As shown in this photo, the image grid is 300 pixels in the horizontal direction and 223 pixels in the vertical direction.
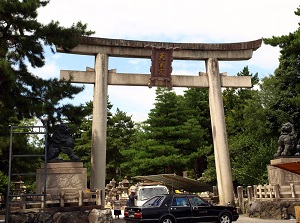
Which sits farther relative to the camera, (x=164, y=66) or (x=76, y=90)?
(x=164, y=66)

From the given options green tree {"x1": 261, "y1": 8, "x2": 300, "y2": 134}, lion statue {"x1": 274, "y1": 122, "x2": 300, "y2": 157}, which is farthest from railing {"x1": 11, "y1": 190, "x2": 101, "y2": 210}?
green tree {"x1": 261, "y1": 8, "x2": 300, "y2": 134}

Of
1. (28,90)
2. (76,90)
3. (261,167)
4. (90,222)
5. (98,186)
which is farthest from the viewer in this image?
(261,167)

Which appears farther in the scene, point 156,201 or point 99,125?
point 99,125

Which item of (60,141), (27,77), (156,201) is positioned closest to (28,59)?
(27,77)

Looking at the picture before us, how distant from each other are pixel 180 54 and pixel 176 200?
983 cm

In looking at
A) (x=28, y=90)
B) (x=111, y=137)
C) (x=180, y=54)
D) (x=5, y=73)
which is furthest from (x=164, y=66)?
(x=111, y=137)

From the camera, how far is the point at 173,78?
18406mm

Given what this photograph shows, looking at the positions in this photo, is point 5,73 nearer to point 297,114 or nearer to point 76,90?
point 76,90

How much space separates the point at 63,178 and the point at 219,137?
8.15 meters

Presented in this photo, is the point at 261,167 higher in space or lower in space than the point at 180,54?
lower

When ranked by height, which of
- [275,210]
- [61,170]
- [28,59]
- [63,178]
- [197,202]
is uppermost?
[28,59]

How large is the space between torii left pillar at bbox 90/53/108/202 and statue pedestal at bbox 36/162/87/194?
6.94 feet

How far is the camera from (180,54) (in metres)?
18.7

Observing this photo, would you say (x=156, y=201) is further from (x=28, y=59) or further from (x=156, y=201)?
(x=28, y=59)
